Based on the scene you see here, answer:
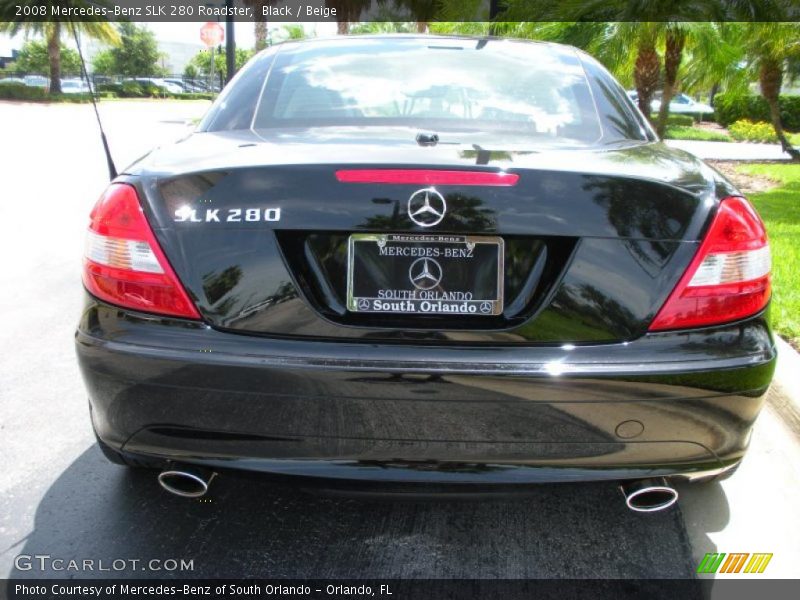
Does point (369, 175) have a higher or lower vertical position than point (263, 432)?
higher

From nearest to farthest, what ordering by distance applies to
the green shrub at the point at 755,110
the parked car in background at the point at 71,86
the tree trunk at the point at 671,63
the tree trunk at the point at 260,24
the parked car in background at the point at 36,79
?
the tree trunk at the point at 671,63 → the tree trunk at the point at 260,24 → the green shrub at the point at 755,110 → the parked car in background at the point at 71,86 → the parked car in background at the point at 36,79

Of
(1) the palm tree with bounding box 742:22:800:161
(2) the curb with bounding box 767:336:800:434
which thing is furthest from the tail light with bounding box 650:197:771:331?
(1) the palm tree with bounding box 742:22:800:161

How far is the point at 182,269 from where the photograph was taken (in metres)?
2.12

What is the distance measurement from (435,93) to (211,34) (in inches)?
486

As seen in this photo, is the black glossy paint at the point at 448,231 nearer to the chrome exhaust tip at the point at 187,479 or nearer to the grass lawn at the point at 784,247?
the chrome exhaust tip at the point at 187,479

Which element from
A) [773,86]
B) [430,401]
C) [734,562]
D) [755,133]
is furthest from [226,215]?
[755,133]

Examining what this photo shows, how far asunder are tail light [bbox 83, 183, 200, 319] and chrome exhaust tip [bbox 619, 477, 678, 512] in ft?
4.29

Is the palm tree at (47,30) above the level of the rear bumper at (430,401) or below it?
below

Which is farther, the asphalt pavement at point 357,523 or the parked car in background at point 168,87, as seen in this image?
the parked car in background at point 168,87

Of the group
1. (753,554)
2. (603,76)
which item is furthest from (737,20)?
(753,554)

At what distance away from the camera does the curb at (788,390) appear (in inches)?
146

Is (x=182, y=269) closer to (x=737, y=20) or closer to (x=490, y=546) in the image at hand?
(x=490, y=546)

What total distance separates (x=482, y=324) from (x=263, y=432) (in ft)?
2.15

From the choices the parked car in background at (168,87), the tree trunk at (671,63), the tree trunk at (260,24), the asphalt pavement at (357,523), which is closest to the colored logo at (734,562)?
the asphalt pavement at (357,523)
